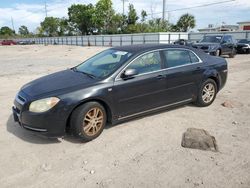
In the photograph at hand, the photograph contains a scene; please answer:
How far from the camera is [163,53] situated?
506cm

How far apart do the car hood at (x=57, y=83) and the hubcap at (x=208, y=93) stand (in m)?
2.81

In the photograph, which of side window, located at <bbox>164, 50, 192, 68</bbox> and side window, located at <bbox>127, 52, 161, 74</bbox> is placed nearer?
side window, located at <bbox>127, 52, 161, 74</bbox>

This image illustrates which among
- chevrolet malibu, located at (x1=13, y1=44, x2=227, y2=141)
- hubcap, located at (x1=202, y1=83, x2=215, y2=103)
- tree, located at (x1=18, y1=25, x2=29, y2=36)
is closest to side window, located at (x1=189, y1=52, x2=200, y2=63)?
chevrolet malibu, located at (x1=13, y1=44, x2=227, y2=141)

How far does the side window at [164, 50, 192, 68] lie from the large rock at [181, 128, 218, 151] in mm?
1453

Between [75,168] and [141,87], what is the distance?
194 centimetres

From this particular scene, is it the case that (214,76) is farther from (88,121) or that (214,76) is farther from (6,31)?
(6,31)

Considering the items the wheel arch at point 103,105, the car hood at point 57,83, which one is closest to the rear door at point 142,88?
the wheel arch at point 103,105

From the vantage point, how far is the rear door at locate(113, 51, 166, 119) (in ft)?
14.6

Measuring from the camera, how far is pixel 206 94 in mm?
5855

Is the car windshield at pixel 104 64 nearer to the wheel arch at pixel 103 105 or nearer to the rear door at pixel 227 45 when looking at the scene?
the wheel arch at pixel 103 105

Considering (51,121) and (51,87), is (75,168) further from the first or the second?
(51,87)

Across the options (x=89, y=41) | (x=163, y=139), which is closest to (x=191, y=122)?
(x=163, y=139)

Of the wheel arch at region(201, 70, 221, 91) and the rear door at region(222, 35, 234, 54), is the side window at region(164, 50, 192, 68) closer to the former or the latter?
the wheel arch at region(201, 70, 221, 91)

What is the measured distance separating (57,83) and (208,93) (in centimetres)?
350
